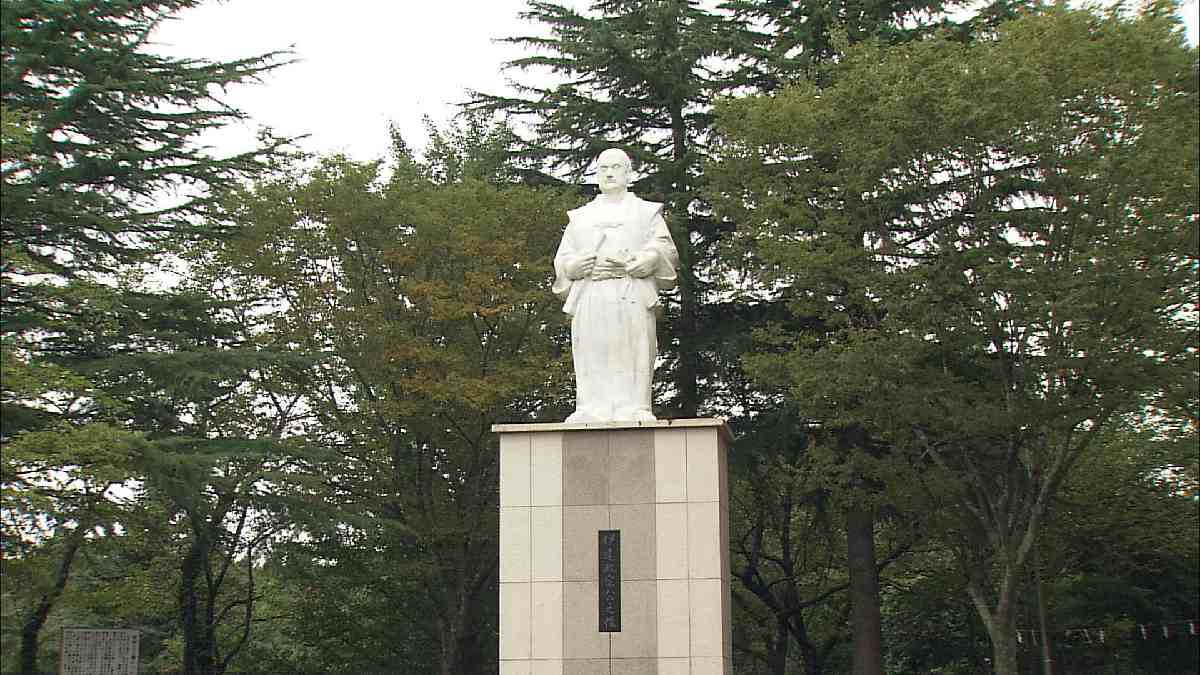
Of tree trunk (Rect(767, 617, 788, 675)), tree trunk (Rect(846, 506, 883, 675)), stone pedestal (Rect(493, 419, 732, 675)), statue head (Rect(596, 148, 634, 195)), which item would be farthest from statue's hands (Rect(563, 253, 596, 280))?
tree trunk (Rect(767, 617, 788, 675))

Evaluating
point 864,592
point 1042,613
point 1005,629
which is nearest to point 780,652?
point 864,592

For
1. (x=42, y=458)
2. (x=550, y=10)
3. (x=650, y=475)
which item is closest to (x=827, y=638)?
(x=550, y=10)

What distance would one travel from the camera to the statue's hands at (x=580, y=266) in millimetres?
11148

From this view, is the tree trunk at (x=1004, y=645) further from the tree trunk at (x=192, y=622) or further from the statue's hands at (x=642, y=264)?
the tree trunk at (x=192, y=622)

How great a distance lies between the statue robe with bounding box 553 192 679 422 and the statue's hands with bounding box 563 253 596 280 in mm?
36

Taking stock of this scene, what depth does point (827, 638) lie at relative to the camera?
2156cm

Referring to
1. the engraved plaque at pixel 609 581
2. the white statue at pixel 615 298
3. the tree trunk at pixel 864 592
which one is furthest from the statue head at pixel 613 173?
the tree trunk at pixel 864 592

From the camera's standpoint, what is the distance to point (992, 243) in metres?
14.3

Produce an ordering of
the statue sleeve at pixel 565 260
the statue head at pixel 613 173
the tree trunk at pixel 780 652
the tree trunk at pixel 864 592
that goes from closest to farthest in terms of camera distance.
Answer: the statue sleeve at pixel 565 260
the statue head at pixel 613 173
the tree trunk at pixel 864 592
the tree trunk at pixel 780 652

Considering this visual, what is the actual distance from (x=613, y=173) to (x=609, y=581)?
11.3 ft

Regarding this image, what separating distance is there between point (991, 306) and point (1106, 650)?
28.1 feet

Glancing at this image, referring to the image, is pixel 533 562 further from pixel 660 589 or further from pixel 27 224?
pixel 27 224

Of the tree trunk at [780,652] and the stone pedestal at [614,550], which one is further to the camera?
the tree trunk at [780,652]

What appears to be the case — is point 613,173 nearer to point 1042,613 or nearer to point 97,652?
point 97,652
